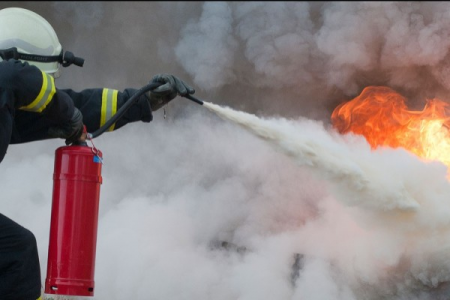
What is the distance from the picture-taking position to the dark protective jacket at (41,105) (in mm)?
3199

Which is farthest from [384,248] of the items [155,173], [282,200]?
[155,173]

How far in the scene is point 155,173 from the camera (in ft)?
20.2

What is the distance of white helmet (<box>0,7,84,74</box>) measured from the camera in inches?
143

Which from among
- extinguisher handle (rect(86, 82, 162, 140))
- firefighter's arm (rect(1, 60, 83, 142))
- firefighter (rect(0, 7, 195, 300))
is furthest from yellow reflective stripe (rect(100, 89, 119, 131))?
firefighter's arm (rect(1, 60, 83, 142))

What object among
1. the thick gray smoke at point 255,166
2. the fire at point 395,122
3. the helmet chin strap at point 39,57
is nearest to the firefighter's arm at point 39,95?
the helmet chin strap at point 39,57

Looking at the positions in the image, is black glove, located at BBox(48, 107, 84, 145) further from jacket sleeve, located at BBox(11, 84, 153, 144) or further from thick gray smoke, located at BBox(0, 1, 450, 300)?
thick gray smoke, located at BBox(0, 1, 450, 300)

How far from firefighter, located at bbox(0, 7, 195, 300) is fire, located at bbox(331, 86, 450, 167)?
2.26m

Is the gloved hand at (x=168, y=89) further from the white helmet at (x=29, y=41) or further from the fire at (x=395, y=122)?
the fire at (x=395, y=122)

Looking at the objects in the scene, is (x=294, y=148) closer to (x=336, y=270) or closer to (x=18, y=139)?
(x=336, y=270)

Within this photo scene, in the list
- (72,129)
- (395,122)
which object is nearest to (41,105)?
(72,129)

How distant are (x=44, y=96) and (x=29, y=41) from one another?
535 mm

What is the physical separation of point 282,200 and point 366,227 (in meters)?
1.20

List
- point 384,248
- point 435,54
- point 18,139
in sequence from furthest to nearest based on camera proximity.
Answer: point 435,54, point 384,248, point 18,139

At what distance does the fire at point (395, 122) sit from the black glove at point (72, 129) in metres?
2.75
